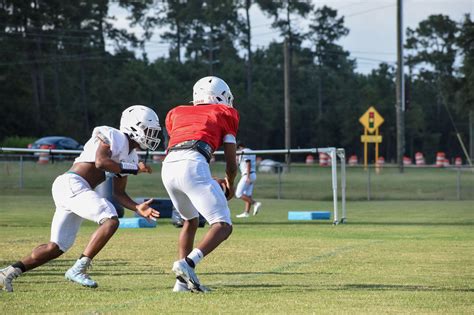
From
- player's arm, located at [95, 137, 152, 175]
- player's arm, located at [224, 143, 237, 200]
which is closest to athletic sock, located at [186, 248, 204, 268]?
player's arm, located at [224, 143, 237, 200]

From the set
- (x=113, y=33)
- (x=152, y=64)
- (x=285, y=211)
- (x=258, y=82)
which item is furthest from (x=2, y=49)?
(x=285, y=211)

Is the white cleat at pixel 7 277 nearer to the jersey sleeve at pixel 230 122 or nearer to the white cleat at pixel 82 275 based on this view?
the white cleat at pixel 82 275

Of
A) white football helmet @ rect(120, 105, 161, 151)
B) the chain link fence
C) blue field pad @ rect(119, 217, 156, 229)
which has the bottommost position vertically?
the chain link fence

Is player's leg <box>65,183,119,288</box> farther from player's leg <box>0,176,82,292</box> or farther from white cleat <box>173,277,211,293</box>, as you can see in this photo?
white cleat <box>173,277,211,293</box>

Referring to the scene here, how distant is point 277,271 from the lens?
Answer: 12992mm

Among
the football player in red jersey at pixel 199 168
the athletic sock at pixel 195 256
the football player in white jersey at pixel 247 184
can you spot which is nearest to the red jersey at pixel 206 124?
the football player in red jersey at pixel 199 168

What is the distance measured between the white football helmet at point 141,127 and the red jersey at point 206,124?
0.70 ft

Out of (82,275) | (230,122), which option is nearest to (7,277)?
(82,275)

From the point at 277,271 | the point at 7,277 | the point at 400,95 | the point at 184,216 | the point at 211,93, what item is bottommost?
the point at 277,271

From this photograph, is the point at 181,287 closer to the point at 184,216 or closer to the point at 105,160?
the point at 184,216

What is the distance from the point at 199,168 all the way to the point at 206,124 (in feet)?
1.58

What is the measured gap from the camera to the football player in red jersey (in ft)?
34.3

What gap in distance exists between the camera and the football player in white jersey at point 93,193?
1074cm

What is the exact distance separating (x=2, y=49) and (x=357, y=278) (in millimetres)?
63726
